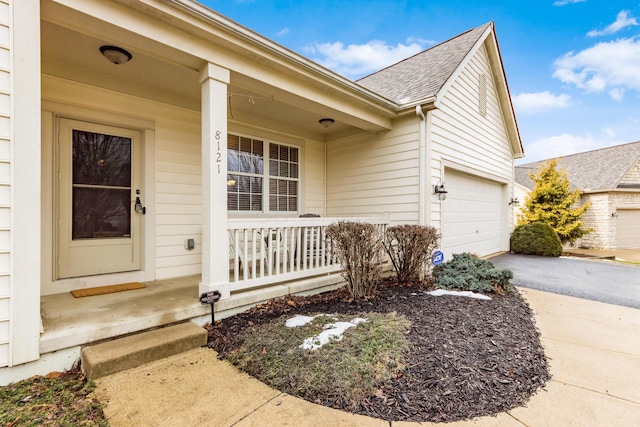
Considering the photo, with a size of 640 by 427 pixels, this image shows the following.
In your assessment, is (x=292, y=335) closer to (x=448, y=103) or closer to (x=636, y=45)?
(x=448, y=103)

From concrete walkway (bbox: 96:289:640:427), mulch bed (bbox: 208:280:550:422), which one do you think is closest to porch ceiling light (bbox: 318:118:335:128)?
mulch bed (bbox: 208:280:550:422)

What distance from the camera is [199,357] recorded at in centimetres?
254

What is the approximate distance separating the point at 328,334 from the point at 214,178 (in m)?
1.96

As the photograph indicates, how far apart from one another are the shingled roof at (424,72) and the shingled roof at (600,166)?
323 inches

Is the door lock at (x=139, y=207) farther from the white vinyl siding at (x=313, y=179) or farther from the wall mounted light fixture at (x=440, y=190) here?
the wall mounted light fixture at (x=440, y=190)

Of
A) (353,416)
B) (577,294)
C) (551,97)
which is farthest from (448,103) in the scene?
(551,97)

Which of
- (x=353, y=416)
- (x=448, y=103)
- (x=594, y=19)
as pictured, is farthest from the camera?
(x=594, y=19)

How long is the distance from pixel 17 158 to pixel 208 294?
1.87 metres

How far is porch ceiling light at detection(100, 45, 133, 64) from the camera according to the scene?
3129mm

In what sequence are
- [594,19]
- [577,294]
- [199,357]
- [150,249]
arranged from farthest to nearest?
[594,19]
[577,294]
[150,249]
[199,357]

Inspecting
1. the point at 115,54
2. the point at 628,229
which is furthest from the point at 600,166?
the point at 115,54

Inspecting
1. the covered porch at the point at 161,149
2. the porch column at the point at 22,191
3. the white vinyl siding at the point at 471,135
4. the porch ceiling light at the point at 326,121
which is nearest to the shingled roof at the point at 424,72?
the white vinyl siding at the point at 471,135

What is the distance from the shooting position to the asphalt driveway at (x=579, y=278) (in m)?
4.54

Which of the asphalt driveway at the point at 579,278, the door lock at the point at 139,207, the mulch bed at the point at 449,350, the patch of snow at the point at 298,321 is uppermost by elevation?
the door lock at the point at 139,207
